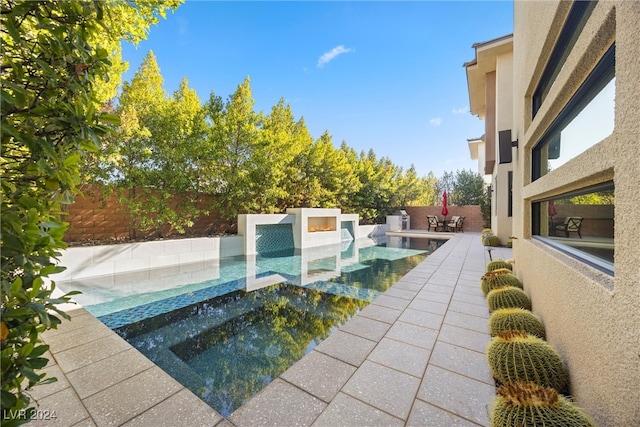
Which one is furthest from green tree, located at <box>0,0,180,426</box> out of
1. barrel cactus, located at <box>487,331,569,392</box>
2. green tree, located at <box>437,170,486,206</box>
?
green tree, located at <box>437,170,486,206</box>

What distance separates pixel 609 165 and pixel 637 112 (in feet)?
1.30

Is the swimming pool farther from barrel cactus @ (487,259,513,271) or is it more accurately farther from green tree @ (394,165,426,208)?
green tree @ (394,165,426,208)

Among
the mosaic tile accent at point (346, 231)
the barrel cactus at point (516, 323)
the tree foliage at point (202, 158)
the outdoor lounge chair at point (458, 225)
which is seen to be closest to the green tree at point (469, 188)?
the outdoor lounge chair at point (458, 225)

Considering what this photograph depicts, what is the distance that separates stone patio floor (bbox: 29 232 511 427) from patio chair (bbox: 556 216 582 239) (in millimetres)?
1546

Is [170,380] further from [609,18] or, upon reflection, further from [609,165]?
[609,18]

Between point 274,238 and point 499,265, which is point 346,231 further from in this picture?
point 499,265

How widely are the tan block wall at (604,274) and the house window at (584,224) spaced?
0.10 metres

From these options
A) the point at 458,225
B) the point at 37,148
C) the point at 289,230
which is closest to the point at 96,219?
the point at 289,230

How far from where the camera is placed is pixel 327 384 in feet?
7.72

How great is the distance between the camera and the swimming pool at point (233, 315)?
10.2ft

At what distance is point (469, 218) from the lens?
20.2 m

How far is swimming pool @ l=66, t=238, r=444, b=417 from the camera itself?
3096mm

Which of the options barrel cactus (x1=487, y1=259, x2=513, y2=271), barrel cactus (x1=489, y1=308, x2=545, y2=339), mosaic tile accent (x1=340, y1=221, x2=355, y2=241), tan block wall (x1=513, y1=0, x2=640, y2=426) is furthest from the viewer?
mosaic tile accent (x1=340, y1=221, x2=355, y2=241)

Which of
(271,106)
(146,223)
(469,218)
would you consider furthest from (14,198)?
(469,218)
